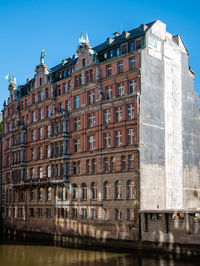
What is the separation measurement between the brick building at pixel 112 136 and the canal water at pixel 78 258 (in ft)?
19.9

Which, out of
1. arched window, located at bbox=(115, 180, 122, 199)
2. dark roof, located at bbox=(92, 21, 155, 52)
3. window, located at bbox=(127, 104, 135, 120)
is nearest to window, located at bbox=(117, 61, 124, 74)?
dark roof, located at bbox=(92, 21, 155, 52)

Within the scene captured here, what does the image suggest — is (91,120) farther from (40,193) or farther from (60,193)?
(40,193)

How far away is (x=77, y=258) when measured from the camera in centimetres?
4766

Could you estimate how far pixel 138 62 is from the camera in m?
56.7

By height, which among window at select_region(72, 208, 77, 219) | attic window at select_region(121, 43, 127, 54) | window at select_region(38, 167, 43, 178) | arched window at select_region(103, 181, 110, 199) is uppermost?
attic window at select_region(121, 43, 127, 54)

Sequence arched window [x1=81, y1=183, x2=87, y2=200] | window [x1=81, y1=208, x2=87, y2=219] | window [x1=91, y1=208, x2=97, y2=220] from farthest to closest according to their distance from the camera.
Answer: arched window [x1=81, y1=183, x2=87, y2=200], window [x1=81, y1=208, x2=87, y2=219], window [x1=91, y1=208, x2=97, y2=220]

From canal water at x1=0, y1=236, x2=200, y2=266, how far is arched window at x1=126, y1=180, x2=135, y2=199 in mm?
8473

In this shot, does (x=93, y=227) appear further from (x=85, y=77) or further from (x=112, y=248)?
(x=85, y=77)

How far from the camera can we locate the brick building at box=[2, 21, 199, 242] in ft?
184

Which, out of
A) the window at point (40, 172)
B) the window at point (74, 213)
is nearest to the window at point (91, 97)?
the window at point (74, 213)

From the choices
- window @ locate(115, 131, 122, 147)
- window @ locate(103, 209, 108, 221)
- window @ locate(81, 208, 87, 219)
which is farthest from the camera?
window @ locate(81, 208, 87, 219)

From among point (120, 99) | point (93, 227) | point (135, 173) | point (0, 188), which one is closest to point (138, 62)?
point (120, 99)

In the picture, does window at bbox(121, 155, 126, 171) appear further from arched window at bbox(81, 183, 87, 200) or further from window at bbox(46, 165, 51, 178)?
window at bbox(46, 165, 51, 178)

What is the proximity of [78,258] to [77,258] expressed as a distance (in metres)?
0.14
